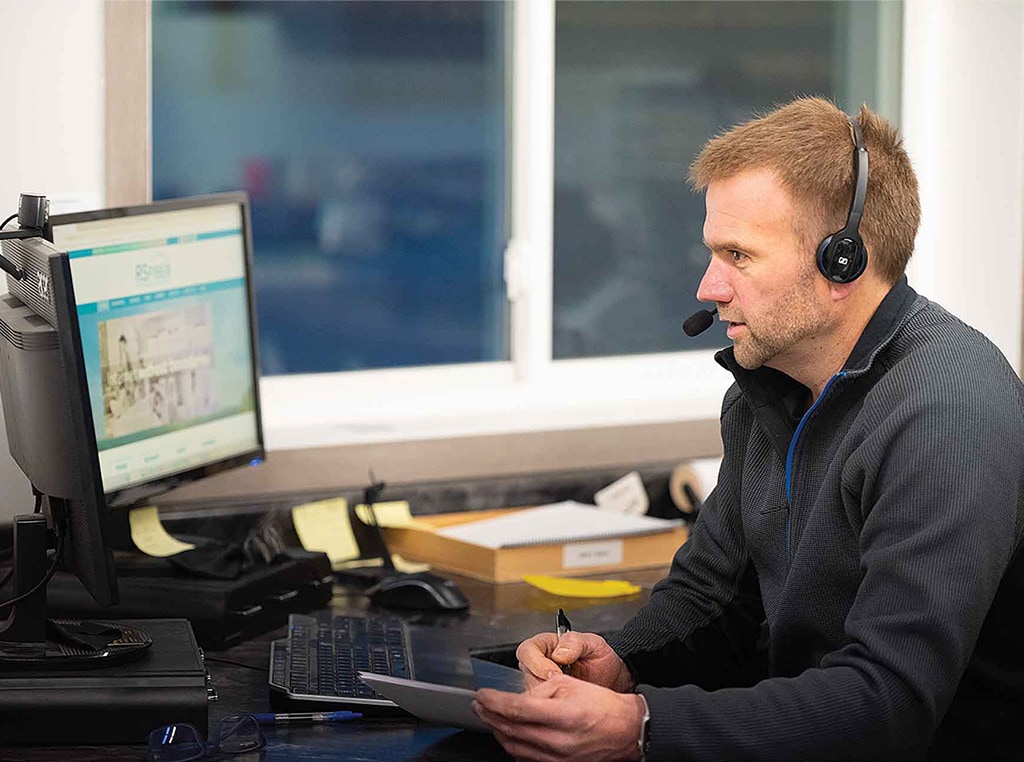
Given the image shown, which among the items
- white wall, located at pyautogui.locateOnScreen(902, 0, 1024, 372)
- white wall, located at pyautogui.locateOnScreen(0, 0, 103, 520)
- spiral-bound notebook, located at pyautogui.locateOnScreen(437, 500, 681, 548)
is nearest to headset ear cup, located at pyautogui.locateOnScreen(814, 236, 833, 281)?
spiral-bound notebook, located at pyautogui.locateOnScreen(437, 500, 681, 548)

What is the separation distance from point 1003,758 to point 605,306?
1743 mm

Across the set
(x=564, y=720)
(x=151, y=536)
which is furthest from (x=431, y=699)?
(x=151, y=536)

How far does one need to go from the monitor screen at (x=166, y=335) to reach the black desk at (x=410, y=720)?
287mm

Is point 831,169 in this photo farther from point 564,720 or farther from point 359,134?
point 359,134

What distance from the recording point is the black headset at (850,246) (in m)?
1.62

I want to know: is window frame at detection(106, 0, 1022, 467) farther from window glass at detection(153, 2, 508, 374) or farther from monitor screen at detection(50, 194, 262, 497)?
monitor screen at detection(50, 194, 262, 497)

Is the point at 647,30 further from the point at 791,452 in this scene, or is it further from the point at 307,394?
the point at 791,452

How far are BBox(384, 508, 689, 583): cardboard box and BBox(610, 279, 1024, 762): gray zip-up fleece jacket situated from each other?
46 centimetres

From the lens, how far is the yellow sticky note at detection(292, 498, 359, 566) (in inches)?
94.4

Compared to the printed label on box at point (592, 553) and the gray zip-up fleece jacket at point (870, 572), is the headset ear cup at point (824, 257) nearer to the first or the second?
the gray zip-up fleece jacket at point (870, 572)

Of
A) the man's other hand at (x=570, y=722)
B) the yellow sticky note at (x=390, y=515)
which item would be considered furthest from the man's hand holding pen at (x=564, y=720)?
the yellow sticky note at (x=390, y=515)

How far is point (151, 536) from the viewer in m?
2.19

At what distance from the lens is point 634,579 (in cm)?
238

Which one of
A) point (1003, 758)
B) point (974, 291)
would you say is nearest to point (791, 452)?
point (1003, 758)
